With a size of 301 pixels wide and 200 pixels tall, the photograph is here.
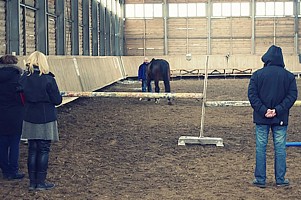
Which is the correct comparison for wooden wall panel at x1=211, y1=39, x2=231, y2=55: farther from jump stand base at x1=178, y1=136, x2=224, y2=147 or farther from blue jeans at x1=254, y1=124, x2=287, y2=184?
blue jeans at x1=254, y1=124, x2=287, y2=184

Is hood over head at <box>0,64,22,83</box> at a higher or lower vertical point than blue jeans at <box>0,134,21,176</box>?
higher

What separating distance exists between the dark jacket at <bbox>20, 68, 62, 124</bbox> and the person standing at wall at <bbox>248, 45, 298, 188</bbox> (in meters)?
2.47

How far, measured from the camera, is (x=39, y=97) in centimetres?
641

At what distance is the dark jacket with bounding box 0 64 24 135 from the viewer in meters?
7.02

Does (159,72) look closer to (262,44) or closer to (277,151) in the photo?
(277,151)

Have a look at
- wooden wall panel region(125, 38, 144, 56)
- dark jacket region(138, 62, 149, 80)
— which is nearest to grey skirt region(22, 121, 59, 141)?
dark jacket region(138, 62, 149, 80)

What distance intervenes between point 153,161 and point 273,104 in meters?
2.44

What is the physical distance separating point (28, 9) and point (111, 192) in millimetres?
13127

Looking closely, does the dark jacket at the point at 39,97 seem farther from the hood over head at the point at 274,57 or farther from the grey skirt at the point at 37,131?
the hood over head at the point at 274,57

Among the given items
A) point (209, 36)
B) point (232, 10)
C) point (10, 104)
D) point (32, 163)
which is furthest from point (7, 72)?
point (232, 10)

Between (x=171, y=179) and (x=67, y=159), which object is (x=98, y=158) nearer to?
(x=67, y=159)

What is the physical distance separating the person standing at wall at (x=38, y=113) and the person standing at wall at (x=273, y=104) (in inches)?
98.0

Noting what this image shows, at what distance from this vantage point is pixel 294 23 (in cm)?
4334

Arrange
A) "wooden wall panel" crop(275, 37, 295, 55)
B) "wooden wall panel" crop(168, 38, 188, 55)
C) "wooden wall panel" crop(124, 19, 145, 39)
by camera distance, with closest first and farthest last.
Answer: "wooden wall panel" crop(275, 37, 295, 55), "wooden wall panel" crop(168, 38, 188, 55), "wooden wall panel" crop(124, 19, 145, 39)
